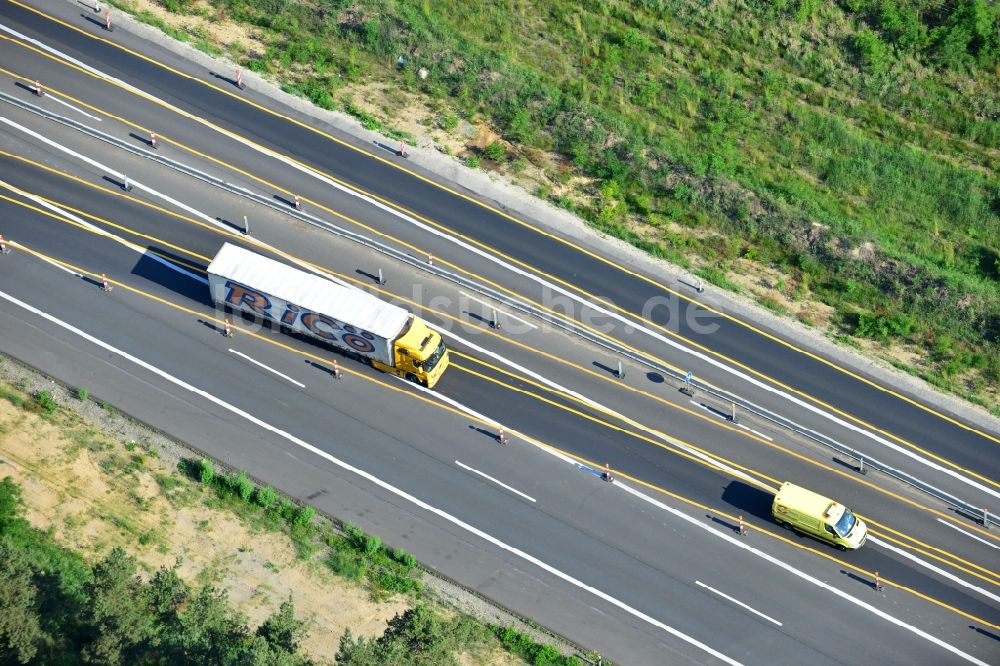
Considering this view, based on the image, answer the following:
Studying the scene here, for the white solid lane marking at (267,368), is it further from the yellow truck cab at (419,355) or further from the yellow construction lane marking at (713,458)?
the yellow construction lane marking at (713,458)

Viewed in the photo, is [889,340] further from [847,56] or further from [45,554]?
[45,554]

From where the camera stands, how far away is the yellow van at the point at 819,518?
208 feet

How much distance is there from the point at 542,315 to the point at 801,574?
21.4m

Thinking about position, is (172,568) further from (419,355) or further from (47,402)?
(419,355)

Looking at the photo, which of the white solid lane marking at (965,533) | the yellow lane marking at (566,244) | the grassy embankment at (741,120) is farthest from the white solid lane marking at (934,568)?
the grassy embankment at (741,120)

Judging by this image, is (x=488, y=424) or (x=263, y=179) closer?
(x=488, y=424)

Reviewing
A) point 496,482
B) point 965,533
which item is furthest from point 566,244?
point 965,533

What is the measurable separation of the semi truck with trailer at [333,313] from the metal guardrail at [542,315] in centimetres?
651

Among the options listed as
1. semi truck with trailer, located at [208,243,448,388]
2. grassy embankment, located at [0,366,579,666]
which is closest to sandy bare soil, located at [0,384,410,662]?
grassy embankment, located at [0,366,579,666]

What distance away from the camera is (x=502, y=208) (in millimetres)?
77875

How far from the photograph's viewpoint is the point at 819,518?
63156 mm

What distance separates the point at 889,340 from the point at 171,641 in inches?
1839

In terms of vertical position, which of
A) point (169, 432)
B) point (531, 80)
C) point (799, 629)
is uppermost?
point (531, 80)

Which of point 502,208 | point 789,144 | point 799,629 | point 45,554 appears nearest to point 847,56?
point 789,144
